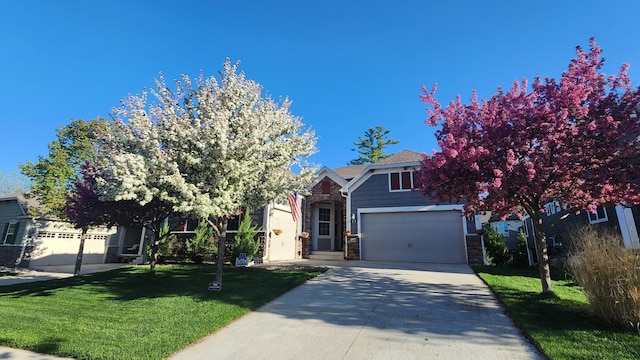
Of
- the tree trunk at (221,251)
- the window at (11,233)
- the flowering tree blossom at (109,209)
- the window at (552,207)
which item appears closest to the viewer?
the tree trunk at (221,251)

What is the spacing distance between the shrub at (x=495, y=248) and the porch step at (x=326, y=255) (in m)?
6.96

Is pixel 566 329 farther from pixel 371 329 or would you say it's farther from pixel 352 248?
pixel 352 248

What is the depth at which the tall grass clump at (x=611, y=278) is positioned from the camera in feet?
14.0

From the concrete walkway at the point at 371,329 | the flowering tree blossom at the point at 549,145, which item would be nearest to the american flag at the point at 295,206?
the concrete walkway at the point at 371,329

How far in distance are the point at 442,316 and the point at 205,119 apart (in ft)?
21.2

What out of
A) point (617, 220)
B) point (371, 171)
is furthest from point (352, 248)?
point (617, 220)

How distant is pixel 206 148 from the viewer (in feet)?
22.1

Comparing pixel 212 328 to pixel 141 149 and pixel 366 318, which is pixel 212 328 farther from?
pixel 141 149

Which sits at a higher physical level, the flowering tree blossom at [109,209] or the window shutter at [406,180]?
the window shutter at [406,180]

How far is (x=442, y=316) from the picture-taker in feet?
17.5

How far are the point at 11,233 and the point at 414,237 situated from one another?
2354cm

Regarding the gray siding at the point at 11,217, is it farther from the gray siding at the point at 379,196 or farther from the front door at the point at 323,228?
the gray siding at the point at 379,196

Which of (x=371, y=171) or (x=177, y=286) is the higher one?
(x=371, y=171)

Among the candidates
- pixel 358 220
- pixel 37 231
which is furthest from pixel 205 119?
pixel 37 231
